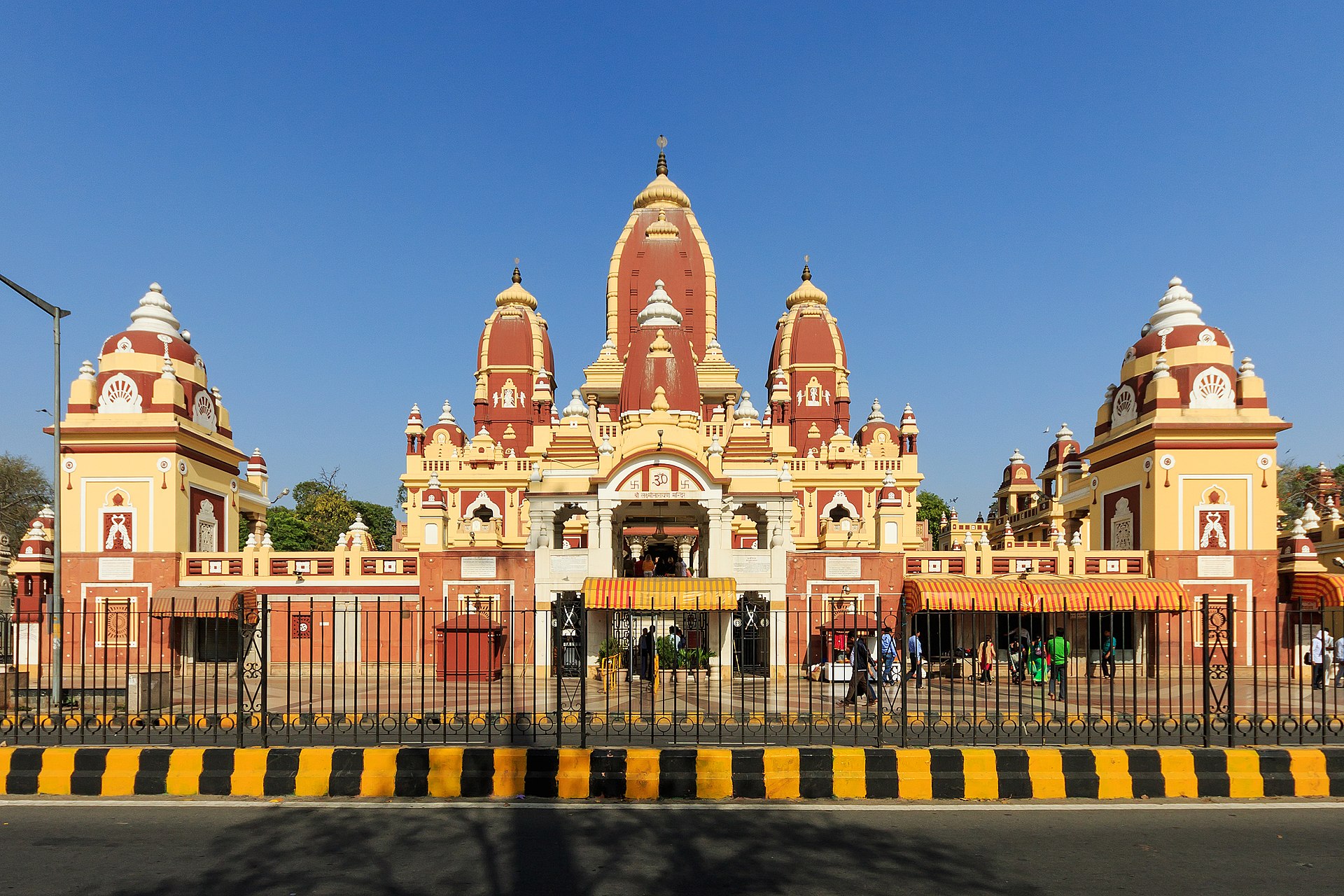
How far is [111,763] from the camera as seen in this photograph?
930 cm

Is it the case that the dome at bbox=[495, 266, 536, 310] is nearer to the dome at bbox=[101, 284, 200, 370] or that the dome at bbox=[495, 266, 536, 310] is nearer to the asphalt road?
the dome at bbox=[101, 284, 200, 370]

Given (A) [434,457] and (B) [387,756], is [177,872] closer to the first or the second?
(B) [387,756]

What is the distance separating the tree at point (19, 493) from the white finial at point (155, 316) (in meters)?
21.4

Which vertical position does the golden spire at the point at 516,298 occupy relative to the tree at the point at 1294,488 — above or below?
above

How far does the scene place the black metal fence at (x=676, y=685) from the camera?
982cm

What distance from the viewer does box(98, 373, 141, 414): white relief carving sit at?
25453 mm

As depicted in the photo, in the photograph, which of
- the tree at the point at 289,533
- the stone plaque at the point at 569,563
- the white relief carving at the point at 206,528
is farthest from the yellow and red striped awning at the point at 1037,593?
Result: the tree at the point at 289,533

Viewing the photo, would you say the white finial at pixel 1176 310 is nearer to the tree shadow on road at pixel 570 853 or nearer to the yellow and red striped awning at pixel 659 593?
the yellow and red striped awning at pixel 659 593

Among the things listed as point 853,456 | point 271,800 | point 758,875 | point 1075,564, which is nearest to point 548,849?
point 758,875

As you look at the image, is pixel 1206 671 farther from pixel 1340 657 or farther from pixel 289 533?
pixel 289 533

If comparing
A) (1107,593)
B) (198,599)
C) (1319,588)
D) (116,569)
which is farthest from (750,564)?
(116,569)

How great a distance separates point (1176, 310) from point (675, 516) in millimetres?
15457

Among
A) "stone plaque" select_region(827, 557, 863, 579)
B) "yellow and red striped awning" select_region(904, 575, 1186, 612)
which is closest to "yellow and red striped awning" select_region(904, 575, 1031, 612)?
"yellow and red striped awning" select_region(904, 575, 1186, 612)

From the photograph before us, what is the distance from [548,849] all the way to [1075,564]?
19566 millimetres
